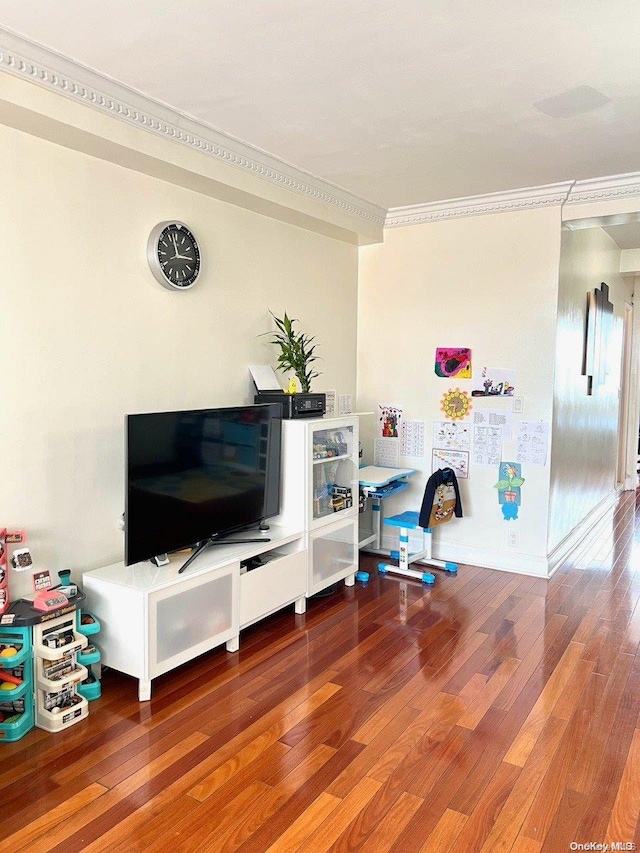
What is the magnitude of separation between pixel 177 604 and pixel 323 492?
1357 mm

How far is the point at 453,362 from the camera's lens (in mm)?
4680

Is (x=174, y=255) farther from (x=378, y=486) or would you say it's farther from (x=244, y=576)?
(x=378, y=486)

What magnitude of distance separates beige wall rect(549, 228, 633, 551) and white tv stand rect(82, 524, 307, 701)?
2242 mm

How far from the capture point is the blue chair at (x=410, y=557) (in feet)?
14.2

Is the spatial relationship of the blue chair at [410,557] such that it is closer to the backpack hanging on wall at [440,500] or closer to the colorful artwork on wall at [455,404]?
the backpack hanging on wall at [440,500]

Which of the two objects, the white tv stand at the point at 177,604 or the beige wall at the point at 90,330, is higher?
the beige wall at the point at 90,330

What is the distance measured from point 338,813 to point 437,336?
3.39m

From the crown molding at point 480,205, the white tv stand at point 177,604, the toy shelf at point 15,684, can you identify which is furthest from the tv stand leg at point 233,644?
the crown molding at point 480,205

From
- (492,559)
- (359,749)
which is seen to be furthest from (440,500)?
(359,749)

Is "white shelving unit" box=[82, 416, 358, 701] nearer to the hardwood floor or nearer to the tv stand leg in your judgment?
the tv stand leg

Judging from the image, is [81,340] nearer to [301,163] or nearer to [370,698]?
[301,163]

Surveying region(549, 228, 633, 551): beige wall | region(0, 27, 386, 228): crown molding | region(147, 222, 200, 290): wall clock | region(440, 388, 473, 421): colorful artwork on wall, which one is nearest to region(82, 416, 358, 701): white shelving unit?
region(440, 388, 473, 421): colorful artwork on wall

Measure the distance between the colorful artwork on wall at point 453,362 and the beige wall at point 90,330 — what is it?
1577 millimetres

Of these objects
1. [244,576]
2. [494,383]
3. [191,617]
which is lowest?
[191,617]
